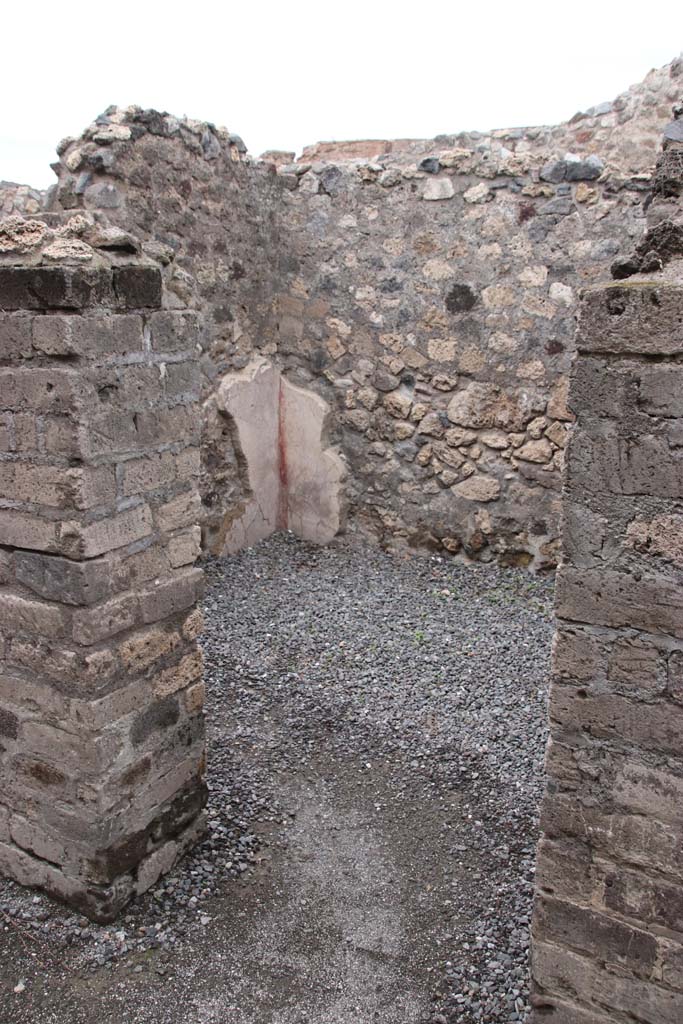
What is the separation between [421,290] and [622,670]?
4.89 m

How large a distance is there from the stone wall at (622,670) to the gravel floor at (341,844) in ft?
2.15

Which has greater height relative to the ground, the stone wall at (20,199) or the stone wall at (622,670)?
the stone wall at (20,199)

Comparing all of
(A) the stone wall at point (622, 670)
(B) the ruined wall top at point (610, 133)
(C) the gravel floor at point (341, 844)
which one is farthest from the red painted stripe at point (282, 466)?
(A) the stone wall at point (622, 670)

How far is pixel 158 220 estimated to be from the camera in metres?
5.80

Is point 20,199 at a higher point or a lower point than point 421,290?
higher

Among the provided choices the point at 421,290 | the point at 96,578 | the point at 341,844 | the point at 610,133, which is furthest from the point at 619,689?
the point at 610,133

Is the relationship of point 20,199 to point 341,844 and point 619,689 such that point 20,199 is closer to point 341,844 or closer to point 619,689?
point 341,844

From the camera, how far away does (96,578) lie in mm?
3199

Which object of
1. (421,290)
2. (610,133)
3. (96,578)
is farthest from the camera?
(610,133)

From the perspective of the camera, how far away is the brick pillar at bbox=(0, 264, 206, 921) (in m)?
3.09

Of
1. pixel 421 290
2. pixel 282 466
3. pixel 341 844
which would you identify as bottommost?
pixel 341 844

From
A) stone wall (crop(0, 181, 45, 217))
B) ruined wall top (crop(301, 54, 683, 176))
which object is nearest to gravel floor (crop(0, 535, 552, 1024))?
stone wall (crop(0, 181, 45, 217))

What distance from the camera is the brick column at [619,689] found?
89.0 inches

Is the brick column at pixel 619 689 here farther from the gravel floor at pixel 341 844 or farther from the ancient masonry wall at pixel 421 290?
the ancient masonry wall at pixel 421 290
